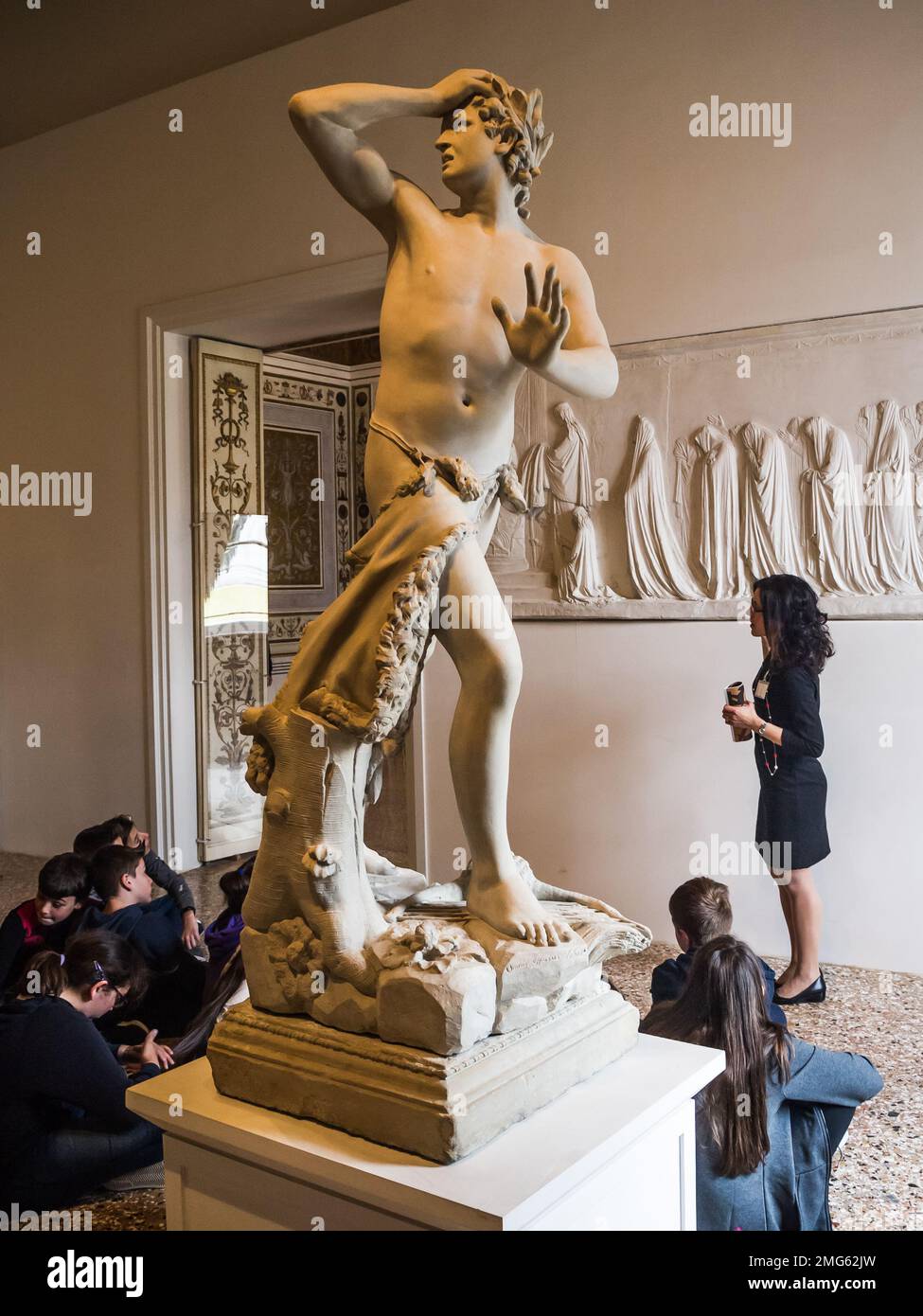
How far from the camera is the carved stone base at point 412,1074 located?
70.1 inches

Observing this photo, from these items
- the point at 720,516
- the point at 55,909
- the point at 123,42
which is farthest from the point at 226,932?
the point at 123,42

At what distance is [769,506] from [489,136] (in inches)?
Answer: 106

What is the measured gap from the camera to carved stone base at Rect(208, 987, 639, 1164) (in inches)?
70.1

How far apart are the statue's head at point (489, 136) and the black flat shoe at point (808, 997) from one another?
9.80ft

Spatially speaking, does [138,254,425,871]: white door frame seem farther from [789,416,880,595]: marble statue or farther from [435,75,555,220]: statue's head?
[435,75,555,220]: statue's head

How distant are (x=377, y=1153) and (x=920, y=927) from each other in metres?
3.10

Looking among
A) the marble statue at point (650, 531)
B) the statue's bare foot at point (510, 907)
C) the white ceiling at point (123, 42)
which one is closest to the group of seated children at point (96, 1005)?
the statue's bare foot at point (510, 907)

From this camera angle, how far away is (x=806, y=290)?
4.43 meters

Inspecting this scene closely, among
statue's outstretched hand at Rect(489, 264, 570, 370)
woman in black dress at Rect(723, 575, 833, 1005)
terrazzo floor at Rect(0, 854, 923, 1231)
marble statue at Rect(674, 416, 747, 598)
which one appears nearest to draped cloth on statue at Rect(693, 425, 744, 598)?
marble statue at Rect(674, 416, 747, 598)

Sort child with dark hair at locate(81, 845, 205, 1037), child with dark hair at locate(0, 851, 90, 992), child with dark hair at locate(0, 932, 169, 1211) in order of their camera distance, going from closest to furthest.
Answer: child with dark hair at locate(0, 932, 169, 1211)
child with dark hair at locate(81, 845, 205, 1037)
child with dark hair at locate(0, 851, 90, 992)

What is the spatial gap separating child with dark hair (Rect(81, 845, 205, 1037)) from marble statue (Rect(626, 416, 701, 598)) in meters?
2.30
